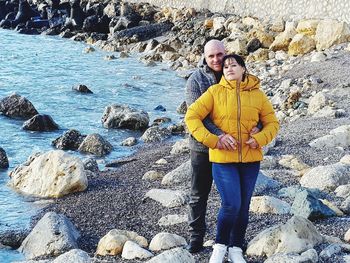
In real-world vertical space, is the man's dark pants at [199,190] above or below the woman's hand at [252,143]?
below

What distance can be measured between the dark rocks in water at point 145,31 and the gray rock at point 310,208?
24.7 m

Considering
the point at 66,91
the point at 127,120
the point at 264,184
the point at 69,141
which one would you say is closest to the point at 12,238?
the point at 264,184

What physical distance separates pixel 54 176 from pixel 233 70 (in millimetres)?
5253

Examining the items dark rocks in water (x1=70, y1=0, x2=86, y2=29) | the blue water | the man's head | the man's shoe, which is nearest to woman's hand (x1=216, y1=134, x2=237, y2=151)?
the man's head

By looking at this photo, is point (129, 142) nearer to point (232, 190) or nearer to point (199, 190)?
point (199, 190)

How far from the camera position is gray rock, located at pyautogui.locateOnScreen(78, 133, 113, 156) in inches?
Result: 520

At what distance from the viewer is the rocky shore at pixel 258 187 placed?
5941mm

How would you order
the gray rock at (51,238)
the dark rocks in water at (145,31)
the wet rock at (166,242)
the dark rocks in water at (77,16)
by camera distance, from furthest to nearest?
the dark rocks in water at (77,16)
the dark rocks in water at (145,31)
the gray rock at (51,238)
the wet rock at (166,242)

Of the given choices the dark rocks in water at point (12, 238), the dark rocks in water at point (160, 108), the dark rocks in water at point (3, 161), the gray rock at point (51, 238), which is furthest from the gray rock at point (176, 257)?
the dark rocks in water at point (160, 108)

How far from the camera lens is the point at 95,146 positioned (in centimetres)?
1325

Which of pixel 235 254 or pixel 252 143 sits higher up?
pixel 252 143

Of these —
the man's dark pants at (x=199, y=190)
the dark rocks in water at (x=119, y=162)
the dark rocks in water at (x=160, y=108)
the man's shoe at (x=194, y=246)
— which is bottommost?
the dark rocks in water at (x=160, y=108)

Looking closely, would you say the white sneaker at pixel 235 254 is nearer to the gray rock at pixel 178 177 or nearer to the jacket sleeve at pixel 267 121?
the jacket sleeve at pixel 267 121

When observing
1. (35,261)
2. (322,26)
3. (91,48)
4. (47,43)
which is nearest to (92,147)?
(35,261)
